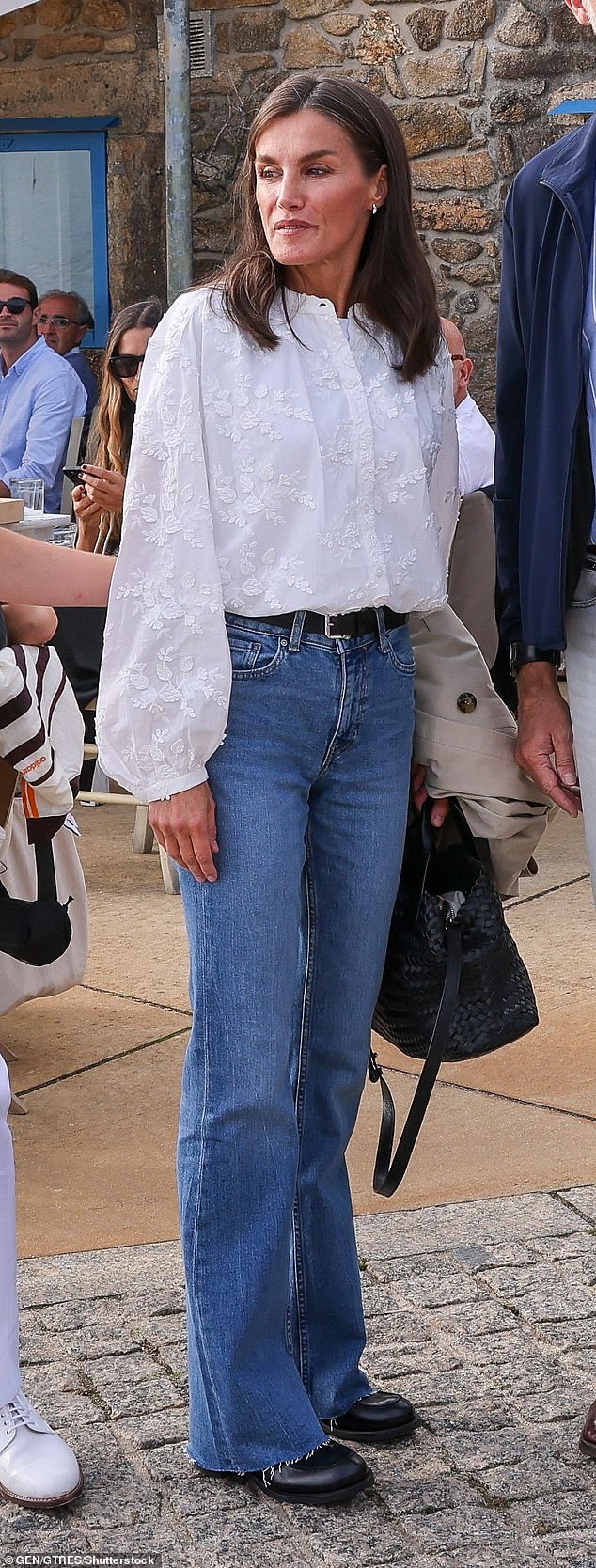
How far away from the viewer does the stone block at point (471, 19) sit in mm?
7900

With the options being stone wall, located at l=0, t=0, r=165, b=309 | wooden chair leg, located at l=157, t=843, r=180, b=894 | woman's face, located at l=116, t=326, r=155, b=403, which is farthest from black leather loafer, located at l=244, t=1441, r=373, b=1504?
stone wall, located at l=0, t=0, r=165, b=309

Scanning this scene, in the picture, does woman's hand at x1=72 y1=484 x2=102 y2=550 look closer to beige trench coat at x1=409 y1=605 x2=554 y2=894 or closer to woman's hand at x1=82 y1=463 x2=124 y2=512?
woman's hand at x1=82 y1=463 x2=124 y2=512

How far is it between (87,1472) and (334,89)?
180cm

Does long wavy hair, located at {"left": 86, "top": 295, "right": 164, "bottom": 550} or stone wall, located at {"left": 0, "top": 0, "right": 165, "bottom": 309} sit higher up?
stone wall, located at {"left": 0, "top": 0, "right": 165, "bottom": 309}

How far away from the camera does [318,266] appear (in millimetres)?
1989

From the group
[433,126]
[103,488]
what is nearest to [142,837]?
[103,488]

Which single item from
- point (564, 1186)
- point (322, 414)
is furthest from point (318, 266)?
point (564, 1186)

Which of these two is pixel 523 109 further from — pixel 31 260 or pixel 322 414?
pixel 322 414

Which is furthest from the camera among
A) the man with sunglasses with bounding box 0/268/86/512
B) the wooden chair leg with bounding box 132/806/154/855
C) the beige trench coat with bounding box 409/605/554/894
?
the man with sunglasses with bounding box 0/268/86/512

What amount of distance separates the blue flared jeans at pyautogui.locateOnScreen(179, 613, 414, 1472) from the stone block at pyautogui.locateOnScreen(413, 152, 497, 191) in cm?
671

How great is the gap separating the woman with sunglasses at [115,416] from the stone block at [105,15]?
402cm

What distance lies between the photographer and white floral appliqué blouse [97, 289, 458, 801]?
1891 millimetres

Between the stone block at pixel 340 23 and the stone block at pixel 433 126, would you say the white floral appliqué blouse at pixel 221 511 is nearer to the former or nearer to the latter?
the stone block at pixel 433 126

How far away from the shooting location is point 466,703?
223cm
